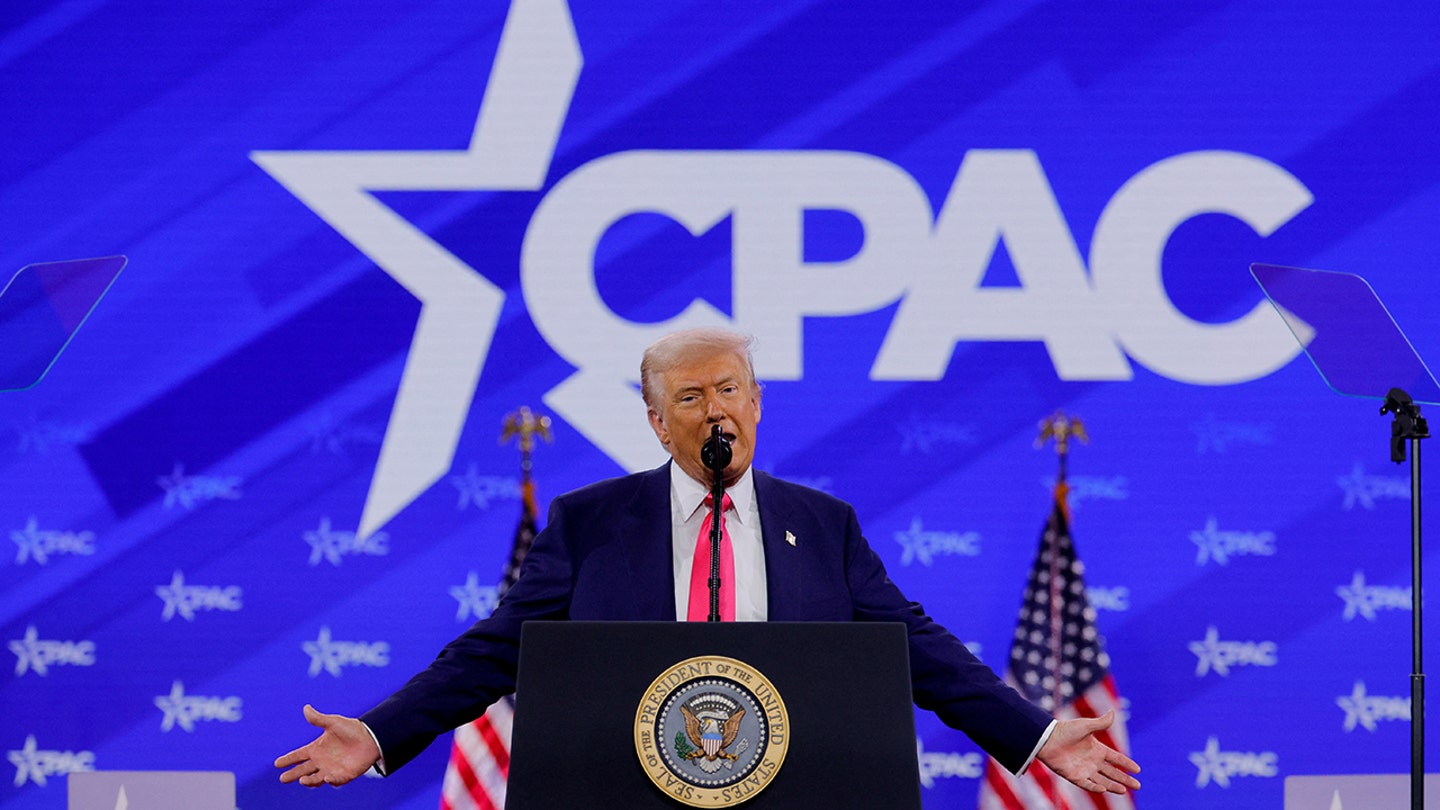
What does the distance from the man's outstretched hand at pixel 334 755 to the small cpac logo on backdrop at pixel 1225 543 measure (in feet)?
9.83

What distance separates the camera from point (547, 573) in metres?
2.53

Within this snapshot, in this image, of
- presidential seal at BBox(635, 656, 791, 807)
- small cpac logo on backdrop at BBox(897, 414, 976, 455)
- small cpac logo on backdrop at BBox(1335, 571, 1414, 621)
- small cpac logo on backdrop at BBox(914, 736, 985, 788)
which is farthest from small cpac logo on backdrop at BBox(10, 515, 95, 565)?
small cpac logo on backdrop at BBox(1335, 571, 1414, 621)

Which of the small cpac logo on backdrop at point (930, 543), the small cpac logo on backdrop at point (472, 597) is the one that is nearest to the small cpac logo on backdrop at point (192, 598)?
the small cpac logo on backdrop at point (472, 597)

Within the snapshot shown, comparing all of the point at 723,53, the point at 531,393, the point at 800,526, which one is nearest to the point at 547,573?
the point at 800,526

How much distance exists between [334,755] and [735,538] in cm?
80

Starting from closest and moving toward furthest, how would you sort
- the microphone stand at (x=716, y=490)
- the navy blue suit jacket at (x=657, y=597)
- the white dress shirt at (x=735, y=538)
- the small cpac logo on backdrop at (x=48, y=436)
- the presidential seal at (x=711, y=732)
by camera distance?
the presidential seal at (x=711, y=732)
the microphone stand at (x=716, y=490)
the navy blue suit jacket at (x=657, y=597)
the white dress shirt at (x=735, y=538)
the small cpac logo on backdrop at (x=48, y=436)

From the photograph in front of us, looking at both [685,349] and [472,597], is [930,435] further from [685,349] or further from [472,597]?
[685,349]

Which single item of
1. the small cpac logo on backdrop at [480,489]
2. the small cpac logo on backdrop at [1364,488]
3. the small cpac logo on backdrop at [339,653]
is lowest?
the small cpac logo on backdrop at [339,653]

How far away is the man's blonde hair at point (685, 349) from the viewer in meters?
2.48

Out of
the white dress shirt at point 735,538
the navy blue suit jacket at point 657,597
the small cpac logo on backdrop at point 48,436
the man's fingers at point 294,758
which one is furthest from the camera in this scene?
the small cpac logo on backdrop at point 48,436

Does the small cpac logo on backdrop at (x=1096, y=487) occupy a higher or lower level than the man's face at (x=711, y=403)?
higher

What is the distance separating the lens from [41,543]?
456 centimetres

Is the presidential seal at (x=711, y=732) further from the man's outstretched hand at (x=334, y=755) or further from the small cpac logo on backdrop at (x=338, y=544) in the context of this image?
the small cpac logo on backdrop at (x=338, y=544)

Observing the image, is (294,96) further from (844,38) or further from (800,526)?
(800,526)
